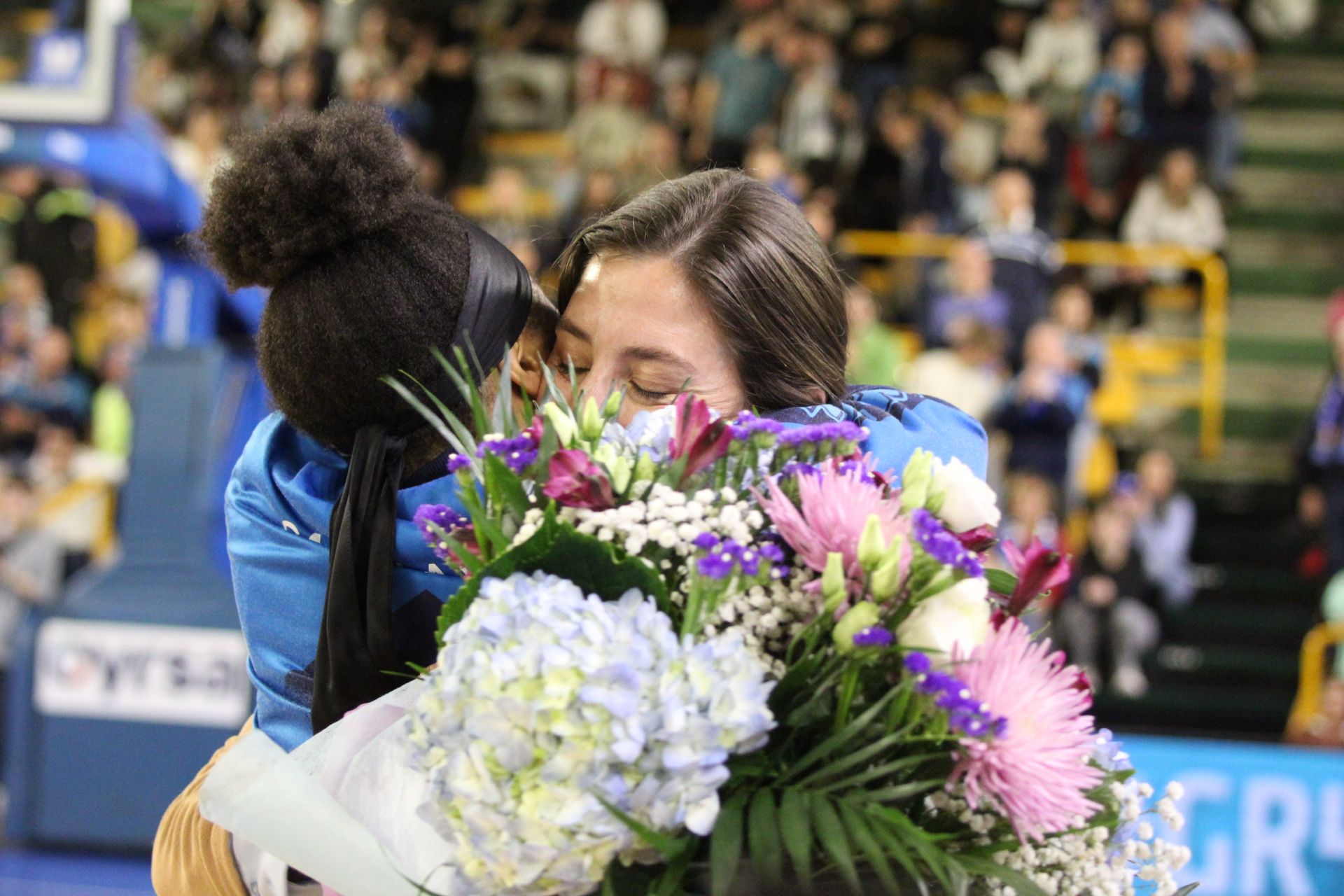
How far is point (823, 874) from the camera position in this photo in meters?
1.03

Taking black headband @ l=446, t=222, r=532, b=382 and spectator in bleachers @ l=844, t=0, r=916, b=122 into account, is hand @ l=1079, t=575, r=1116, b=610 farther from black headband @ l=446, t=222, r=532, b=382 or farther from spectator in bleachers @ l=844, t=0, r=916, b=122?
black headband @ l=446, t=222, r=532, b=382

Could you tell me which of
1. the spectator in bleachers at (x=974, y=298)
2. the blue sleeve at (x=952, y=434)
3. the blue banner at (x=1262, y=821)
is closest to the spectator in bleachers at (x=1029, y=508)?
the spectator in bleachers at (x=974, y=298)

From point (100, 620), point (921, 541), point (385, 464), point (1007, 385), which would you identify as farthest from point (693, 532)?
point (1007, 385)

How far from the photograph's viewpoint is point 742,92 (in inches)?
345

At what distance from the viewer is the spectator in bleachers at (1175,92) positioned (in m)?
8.67

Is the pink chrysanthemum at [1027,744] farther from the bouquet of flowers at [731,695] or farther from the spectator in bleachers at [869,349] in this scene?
the spectator in bleachers at [869,349]

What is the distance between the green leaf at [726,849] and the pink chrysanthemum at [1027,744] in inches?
5.9

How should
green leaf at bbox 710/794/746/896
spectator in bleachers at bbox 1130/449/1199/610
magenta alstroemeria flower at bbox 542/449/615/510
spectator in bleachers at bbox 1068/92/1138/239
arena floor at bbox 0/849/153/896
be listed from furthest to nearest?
spectator in bleachers at bbox 1068/92/1138/239 → spectator in bleachers at bbox 1130/449/1199/610 → arena floor at bbox 0/849/153/896 → magenta alstroemeria flower at bbox 542/449/615/510 → green leaf at bbox 710/794/746/896

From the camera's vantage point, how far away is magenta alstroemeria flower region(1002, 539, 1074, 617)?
111cm

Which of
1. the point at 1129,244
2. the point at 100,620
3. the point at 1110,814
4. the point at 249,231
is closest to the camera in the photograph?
the point at 1110,814

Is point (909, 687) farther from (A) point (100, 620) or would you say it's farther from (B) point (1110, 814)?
(A) point (100, 620)

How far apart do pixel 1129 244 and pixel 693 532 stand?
7.84 meters

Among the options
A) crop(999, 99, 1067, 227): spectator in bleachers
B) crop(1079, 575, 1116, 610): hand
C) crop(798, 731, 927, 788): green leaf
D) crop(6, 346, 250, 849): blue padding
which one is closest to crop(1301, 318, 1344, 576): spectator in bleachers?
crop(1079, 575, 1116, 610): hand

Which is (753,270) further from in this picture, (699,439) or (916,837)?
(916,837)
